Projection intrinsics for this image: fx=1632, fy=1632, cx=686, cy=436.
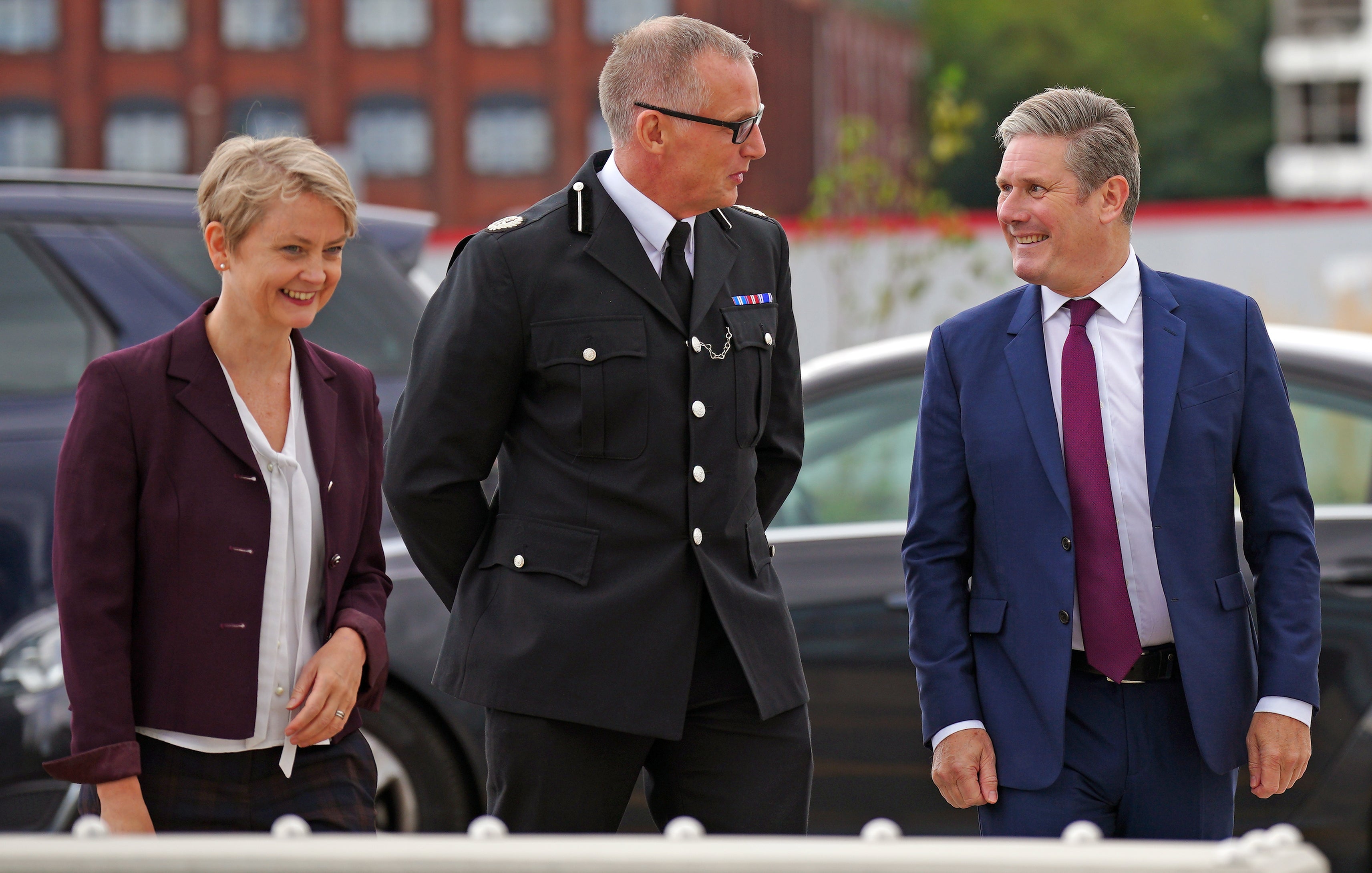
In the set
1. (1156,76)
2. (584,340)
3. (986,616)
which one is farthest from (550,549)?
(1156,76)

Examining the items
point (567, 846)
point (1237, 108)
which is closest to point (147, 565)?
point (567, 846)

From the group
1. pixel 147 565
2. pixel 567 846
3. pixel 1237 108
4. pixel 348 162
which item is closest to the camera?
pixel 567 846

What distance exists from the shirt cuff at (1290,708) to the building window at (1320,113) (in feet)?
217

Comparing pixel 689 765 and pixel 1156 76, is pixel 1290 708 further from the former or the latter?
pixel 1156 76

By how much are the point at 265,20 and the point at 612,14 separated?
36.9 feet

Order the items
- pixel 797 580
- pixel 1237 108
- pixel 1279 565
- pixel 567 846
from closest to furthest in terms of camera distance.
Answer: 1. pixel 567 846
2. pixel 1279 565
3. pixel 797 580
4. pixel 1237 108

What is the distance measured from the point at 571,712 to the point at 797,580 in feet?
5.37

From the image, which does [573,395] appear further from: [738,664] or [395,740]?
[395,740]

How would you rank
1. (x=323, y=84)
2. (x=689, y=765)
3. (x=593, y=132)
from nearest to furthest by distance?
(x=689, y=765) < (x=593, y=132) < (x=323, y=84)

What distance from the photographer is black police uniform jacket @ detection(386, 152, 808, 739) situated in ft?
9.24

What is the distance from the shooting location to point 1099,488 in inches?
109

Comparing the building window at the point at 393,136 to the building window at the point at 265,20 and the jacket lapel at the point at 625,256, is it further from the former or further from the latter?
the jacket lapel at the point at 625,256

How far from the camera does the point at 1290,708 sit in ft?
8.93

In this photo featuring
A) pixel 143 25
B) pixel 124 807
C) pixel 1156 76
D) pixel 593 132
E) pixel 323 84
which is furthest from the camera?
pixel 1156 76
